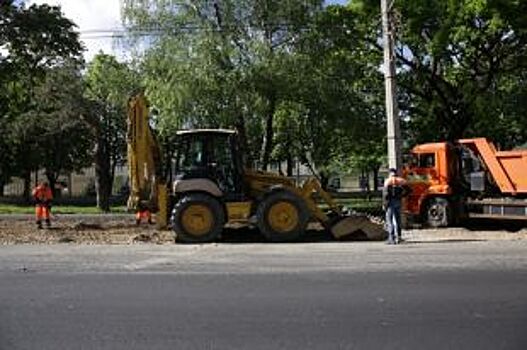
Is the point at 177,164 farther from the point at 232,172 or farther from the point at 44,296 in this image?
the point at 44,296

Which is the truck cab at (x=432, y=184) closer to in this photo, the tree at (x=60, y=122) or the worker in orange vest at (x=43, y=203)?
the worker in orange vest at (x=43, y=203)

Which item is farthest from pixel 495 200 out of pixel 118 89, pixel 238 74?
pixel 118 89

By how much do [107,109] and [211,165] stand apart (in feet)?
90.7

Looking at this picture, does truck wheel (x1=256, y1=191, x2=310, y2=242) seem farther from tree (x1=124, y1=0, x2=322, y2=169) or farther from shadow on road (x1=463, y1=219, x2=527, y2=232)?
tree (x1=124, y1=0, x2=322, y2=169)

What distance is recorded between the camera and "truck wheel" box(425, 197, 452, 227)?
25.0 meters

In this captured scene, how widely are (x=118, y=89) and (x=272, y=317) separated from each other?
24981 mm

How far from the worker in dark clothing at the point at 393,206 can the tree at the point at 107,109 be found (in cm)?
1440

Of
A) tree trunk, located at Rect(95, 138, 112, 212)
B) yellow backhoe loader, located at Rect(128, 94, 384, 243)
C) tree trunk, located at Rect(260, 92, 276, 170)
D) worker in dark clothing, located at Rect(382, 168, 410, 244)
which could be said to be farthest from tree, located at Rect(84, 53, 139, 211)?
worker in dark clothing, located at Rect(382, 168, 410, 244)

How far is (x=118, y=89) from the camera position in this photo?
3334cm

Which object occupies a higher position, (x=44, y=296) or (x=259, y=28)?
(x=259, y=28)

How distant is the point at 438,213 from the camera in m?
25.2

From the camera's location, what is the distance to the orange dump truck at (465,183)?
24.2 m

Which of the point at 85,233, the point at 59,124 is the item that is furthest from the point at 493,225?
the point at 59,124

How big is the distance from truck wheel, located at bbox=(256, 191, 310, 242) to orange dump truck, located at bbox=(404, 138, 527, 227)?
19.3 feet
